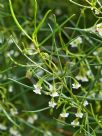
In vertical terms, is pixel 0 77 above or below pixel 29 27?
below

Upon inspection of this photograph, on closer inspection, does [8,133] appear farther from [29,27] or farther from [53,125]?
[29,27]

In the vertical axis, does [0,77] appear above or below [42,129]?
above

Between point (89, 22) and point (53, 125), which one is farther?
point (89, 22)

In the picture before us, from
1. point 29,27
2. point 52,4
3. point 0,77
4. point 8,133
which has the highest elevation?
point 52,4

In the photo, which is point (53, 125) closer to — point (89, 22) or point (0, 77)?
point (0, 77)

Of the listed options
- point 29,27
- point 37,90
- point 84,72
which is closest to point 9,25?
point 29,27

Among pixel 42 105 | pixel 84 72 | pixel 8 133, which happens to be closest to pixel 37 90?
pixel 84 72

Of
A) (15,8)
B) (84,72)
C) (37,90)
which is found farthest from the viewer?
(15,8)

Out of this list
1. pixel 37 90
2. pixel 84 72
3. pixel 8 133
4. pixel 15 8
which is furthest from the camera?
pixel 15 8

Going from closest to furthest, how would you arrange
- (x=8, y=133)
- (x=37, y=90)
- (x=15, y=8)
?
(x=37, y=90) → (x=8, y=133) → (x=15, y=8)
